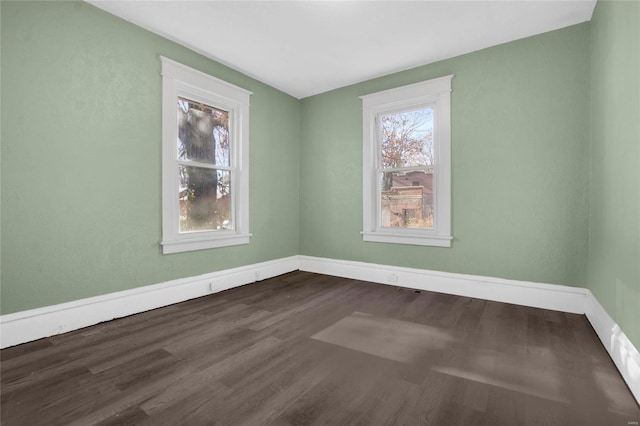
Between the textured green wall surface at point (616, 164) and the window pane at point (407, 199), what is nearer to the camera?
the textured green wall surface at point (616, 164)

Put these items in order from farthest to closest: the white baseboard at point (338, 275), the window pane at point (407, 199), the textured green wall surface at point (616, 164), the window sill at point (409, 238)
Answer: the window pane at point (407, 199)
the window sill at point (409, 238)
the white baseboard at point (338, 275)
the textured green wall surface at point (616, 164)

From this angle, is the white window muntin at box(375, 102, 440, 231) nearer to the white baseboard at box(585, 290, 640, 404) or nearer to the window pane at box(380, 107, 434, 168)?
the window pane at box(380, 107, 434, 168)

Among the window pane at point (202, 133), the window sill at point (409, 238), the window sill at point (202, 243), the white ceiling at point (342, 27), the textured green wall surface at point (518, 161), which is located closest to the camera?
the white ceiling at point (342, 27)

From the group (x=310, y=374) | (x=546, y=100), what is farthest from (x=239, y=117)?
(x=546, y=100)

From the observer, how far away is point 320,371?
6.12ft

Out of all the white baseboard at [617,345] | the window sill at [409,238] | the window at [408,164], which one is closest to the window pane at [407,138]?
the window at [408,164]

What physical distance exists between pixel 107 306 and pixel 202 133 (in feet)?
6.67

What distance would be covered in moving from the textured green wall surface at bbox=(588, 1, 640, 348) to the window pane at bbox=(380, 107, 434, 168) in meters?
1.53

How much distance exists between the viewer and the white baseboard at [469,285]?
290cm

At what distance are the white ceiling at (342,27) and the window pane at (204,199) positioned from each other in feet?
4.55

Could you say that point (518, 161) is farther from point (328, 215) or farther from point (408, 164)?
point (328, 215)

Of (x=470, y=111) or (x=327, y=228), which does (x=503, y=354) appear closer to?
(x=470, y=111)

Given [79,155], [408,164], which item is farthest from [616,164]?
[79,155]

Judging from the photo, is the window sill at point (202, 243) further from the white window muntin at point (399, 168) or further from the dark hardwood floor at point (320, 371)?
the white window muntin at point (399, 168)
